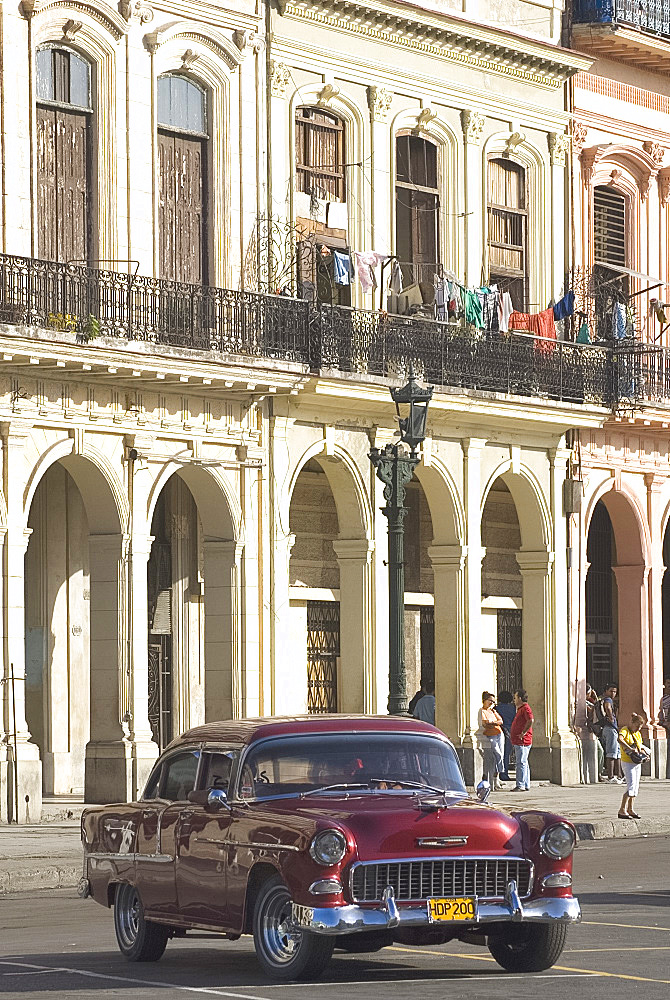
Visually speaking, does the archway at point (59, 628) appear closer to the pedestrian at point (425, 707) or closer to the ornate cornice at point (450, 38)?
the pedestrian at point (425, 707)

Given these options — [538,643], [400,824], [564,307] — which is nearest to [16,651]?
[538,643]

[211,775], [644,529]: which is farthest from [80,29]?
[211,775]

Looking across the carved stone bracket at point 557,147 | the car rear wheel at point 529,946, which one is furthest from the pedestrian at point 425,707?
the car rear wheel at point 529,946

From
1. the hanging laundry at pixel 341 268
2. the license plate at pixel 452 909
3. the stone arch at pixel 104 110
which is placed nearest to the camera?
the license plate at pixel 452 909

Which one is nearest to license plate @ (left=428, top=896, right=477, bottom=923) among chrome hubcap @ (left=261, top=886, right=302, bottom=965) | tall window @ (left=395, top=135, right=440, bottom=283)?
chrome hubcap @ (left=261, top=886, right=302, bottom=965)

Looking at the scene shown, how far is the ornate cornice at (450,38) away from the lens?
30391 millimetres

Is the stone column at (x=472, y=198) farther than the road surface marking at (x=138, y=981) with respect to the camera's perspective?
Yes

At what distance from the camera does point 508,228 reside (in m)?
→ 33.8

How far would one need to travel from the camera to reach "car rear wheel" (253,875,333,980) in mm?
11133

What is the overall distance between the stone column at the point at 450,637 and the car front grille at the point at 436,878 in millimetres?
20488

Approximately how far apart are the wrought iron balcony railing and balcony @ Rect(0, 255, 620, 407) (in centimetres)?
513

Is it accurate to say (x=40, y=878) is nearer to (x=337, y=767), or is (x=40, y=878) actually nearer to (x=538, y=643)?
(x=337, y=767)

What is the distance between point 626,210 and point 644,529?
509cm

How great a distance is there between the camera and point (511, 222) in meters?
33.8
